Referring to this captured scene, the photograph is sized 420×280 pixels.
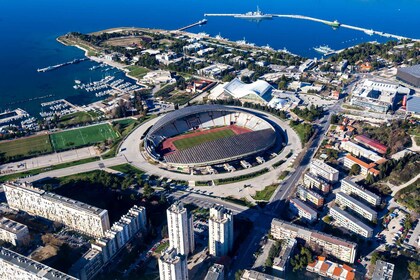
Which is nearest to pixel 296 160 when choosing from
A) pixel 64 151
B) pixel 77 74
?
pixel 64 151

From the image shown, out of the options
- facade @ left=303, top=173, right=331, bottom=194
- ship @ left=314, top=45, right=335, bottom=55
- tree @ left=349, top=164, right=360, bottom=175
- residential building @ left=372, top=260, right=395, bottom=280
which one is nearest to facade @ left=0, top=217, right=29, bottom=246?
facade @ left=303, top=173, right=331, bottom=194

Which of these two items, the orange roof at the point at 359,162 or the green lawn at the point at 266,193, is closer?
the green lawn at the point at 266,193

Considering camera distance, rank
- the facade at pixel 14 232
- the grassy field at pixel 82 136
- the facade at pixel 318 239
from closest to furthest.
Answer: the facade at pixel 318 239 < the facade at pixel 14 232 < the grassy field at pixel 82 136

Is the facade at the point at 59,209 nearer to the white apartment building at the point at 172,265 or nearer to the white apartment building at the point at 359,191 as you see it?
the white apartment building at the point at 172,265

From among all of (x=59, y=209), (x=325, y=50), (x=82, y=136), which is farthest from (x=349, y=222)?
(x=325, y=50)

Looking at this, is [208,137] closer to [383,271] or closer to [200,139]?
[200,139]

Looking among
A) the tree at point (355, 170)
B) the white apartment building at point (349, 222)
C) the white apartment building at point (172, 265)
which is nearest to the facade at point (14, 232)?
the white apartment building at point (172, 265)
